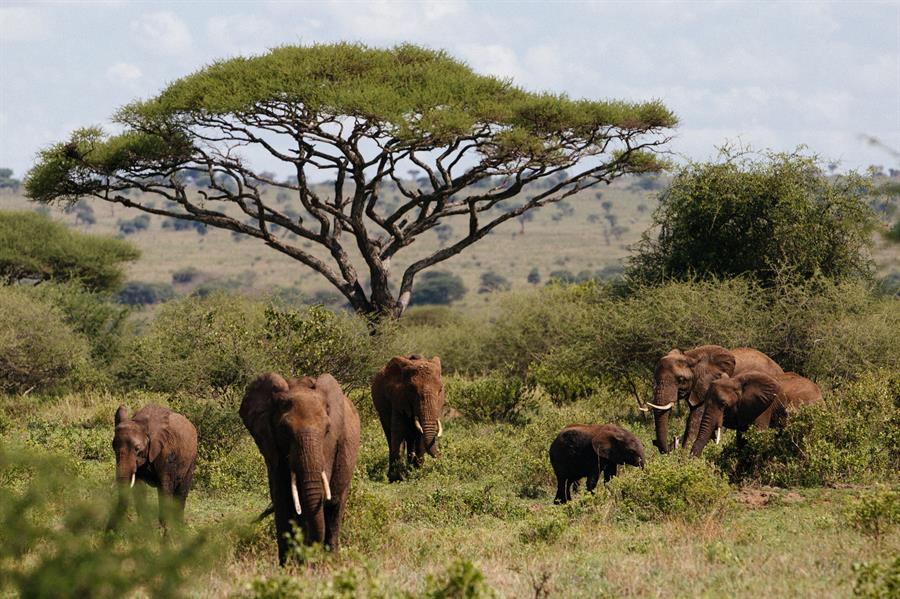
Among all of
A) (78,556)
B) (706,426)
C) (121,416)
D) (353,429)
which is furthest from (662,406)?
(78,556)

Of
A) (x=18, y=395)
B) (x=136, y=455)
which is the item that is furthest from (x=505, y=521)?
(x=18, y=395)

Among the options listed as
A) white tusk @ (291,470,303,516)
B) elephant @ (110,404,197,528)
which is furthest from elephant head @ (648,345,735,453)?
white tusk @ (291,470,303,516)

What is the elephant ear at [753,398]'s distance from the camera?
13.6 m

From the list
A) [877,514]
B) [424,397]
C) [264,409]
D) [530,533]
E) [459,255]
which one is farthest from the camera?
[459,255]

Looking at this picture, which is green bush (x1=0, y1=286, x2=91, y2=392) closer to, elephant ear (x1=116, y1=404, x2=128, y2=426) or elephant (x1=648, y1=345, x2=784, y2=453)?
elephant ear (x1=116, y1=404, x2=128, y2=426)

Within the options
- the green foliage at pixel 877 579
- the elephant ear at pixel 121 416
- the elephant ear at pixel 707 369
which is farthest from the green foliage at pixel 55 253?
the green foliage at pixel 877 579

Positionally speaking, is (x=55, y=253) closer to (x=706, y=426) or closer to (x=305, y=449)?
(x=706, y=426)

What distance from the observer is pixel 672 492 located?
1123cm

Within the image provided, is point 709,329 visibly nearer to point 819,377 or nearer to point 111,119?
point 819,377

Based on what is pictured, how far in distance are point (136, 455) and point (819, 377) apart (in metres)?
12.2

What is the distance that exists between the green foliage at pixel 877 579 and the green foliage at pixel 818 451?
570cm

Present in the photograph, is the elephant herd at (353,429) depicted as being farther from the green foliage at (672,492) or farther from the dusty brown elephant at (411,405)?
the green foliage at (672,492)

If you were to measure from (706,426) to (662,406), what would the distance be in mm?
981

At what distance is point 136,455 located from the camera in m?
10.5
